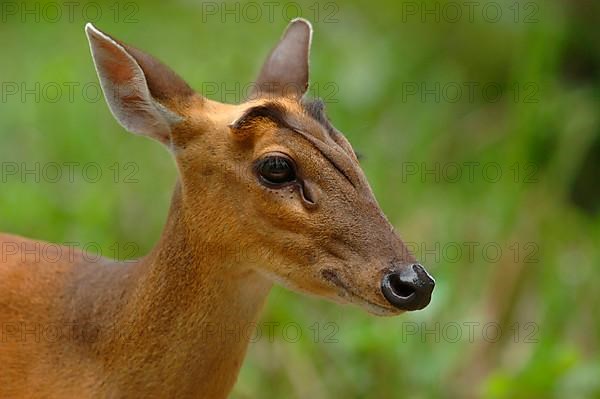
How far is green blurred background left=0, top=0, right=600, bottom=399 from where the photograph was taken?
18.0 feet

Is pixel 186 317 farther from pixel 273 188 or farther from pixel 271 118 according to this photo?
pixel 271 118

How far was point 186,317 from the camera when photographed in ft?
11.9

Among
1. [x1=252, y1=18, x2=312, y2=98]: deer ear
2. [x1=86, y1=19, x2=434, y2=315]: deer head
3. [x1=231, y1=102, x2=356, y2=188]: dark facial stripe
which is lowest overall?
[x1=86, y1=19, x2=434, y2=315]: deer head

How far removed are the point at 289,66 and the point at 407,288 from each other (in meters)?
0.97

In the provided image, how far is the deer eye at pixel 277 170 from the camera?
346 cm

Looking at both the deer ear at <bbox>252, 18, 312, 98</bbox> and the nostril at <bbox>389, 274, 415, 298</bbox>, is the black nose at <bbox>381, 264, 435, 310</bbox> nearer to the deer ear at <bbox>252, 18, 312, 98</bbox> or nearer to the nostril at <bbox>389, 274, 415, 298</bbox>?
the nostril at <bbox>389, 274, 415, 298</bbox>

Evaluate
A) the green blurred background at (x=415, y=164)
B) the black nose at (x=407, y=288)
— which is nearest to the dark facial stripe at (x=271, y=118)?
the black nose at (x=407, y=288)

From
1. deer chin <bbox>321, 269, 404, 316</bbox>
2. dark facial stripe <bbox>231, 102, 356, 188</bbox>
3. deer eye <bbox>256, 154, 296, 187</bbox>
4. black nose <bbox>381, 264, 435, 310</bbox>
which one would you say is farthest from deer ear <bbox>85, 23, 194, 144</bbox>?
black nose <bbox>381, 264, 435, 310</bbox>

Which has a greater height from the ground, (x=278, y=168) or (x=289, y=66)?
(x=289, y=66)

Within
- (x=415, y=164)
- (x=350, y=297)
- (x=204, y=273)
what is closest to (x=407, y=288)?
(x=350, y=297)

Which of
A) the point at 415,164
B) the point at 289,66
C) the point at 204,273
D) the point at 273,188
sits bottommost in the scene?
the point at 204,273

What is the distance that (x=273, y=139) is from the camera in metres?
3.50

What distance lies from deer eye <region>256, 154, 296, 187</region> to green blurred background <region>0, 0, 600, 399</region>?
1.91 metres

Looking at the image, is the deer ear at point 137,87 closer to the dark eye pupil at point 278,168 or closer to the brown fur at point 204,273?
the brown fur at point 204,273
